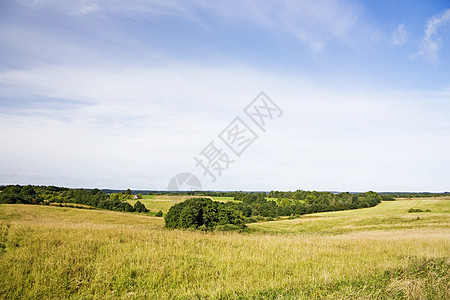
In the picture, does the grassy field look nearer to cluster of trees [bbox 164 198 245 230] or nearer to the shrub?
cluster of trees [bbox 164 198 245 230]

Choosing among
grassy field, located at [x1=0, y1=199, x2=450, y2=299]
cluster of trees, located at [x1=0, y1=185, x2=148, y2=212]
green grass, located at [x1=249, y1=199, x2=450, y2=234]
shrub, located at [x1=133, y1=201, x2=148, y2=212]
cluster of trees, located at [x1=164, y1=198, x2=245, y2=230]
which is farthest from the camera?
shrub, located at [x1=133, y1=201, x2=148, y2=212]

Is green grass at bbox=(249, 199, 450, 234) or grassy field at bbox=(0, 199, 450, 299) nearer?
grassy field at bbox=(0, 199, 450, 299)

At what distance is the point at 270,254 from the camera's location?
952 cm

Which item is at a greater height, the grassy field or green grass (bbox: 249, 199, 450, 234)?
the grassy field

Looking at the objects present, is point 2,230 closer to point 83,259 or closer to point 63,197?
point 83,259

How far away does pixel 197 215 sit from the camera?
1297 inches

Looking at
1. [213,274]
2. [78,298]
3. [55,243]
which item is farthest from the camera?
[55,243]

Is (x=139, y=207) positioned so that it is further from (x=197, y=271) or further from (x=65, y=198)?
(x=197, y=271)

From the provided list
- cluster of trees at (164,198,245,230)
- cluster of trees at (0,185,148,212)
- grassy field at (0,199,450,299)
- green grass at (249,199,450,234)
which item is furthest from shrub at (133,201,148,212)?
grassy field at (0,199,450,299)

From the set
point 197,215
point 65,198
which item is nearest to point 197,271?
point 197,215

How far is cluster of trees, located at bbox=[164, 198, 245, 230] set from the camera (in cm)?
3212

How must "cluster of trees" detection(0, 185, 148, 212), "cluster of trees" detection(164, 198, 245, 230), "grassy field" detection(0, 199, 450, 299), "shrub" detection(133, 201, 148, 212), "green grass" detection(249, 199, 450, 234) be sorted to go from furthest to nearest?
"shrub" detection(133, 201, 148, 212), "cluster of trees" detection(0, 185, 148, 212), "green grass" detection(249, 199, 450, 234), "cluster of trees" detection(164, 198, 245, 230), "grassy field" detection(0, 199, 450, 299)

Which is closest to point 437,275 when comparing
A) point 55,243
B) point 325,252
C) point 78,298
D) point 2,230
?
point 325,252

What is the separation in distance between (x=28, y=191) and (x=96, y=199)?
19.1 m
